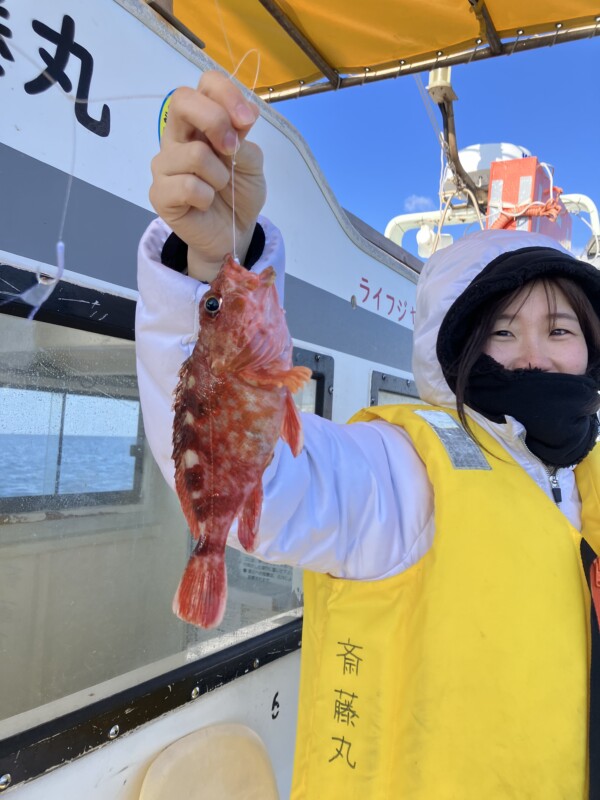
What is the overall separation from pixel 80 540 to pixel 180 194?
62.9 inches

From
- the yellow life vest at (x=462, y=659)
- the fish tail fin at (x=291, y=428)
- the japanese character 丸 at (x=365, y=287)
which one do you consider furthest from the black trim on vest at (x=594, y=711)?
the japanese character 丸 at (x=365, y=287)

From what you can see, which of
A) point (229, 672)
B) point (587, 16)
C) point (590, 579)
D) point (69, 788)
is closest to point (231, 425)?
point (590, 579)

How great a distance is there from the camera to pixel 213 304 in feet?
3.69

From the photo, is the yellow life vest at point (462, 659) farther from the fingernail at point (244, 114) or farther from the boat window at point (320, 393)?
the boat window at point (320, 393)

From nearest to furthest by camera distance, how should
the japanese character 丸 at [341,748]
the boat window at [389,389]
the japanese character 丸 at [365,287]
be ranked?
the japanese character 丸 at [341,748], the japanese character 丸 at [365,287], the boat window at [389,389]

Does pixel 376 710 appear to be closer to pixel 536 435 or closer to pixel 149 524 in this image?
pixel 536 435

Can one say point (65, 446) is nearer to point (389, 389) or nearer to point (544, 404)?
point (544, 404)

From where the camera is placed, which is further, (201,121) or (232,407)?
(232,407)

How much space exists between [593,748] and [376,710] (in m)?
0.51

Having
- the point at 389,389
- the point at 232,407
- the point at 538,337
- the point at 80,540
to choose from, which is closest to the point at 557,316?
the point at 538,337

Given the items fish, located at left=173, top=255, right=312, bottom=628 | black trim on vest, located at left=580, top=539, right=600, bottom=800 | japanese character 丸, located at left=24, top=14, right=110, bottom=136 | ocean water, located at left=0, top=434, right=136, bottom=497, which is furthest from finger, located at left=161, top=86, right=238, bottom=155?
black trim on vest, located at left=580, top=539, right=600, bottom=800

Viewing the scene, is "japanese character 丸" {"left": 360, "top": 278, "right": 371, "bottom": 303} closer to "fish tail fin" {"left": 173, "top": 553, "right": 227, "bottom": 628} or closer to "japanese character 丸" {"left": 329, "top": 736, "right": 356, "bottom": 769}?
"japanese character 丸" {"left": 329, "top": 736, "right": 356, "bottom": 769}

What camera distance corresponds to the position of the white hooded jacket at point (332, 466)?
4.10 feet

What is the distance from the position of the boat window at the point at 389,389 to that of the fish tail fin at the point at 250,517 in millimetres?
2455
